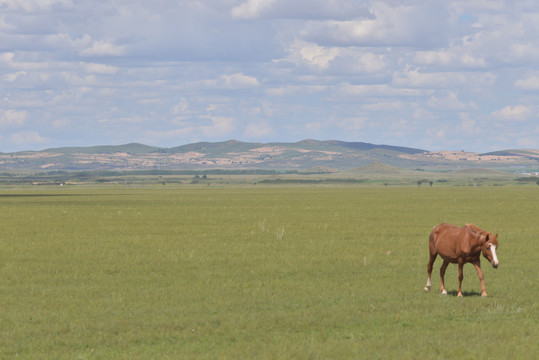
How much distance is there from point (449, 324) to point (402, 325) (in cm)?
109

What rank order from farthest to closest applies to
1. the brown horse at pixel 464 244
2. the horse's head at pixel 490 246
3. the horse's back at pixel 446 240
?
the horse's back at pixel 446 240 < the brown horse at pixel 464 244 < the horse's head at pixel 490 246

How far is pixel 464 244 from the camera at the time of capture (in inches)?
727

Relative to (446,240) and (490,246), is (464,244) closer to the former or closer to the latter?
(446,240)

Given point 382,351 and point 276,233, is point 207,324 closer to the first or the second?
point 382,351

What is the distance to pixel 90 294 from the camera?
21125mm

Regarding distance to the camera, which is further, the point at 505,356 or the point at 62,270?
the point at 62,270

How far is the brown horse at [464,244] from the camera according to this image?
17.7 m

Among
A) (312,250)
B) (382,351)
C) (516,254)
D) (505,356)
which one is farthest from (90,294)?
(516,254)

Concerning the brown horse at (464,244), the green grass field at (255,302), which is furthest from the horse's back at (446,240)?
the green grass field at (255,302)

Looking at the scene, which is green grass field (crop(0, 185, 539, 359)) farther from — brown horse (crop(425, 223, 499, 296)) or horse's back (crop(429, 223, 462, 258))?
horse's back (crop(429, 223, 462, 258))

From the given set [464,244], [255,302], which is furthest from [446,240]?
[255,302]

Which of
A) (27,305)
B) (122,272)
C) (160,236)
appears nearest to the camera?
(27,305)

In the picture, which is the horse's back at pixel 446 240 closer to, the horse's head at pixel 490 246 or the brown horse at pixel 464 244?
the brown horse at pixel 464 244

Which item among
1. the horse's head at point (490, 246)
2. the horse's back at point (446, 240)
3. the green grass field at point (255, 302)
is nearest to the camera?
the green grass field at point (255, 302)
